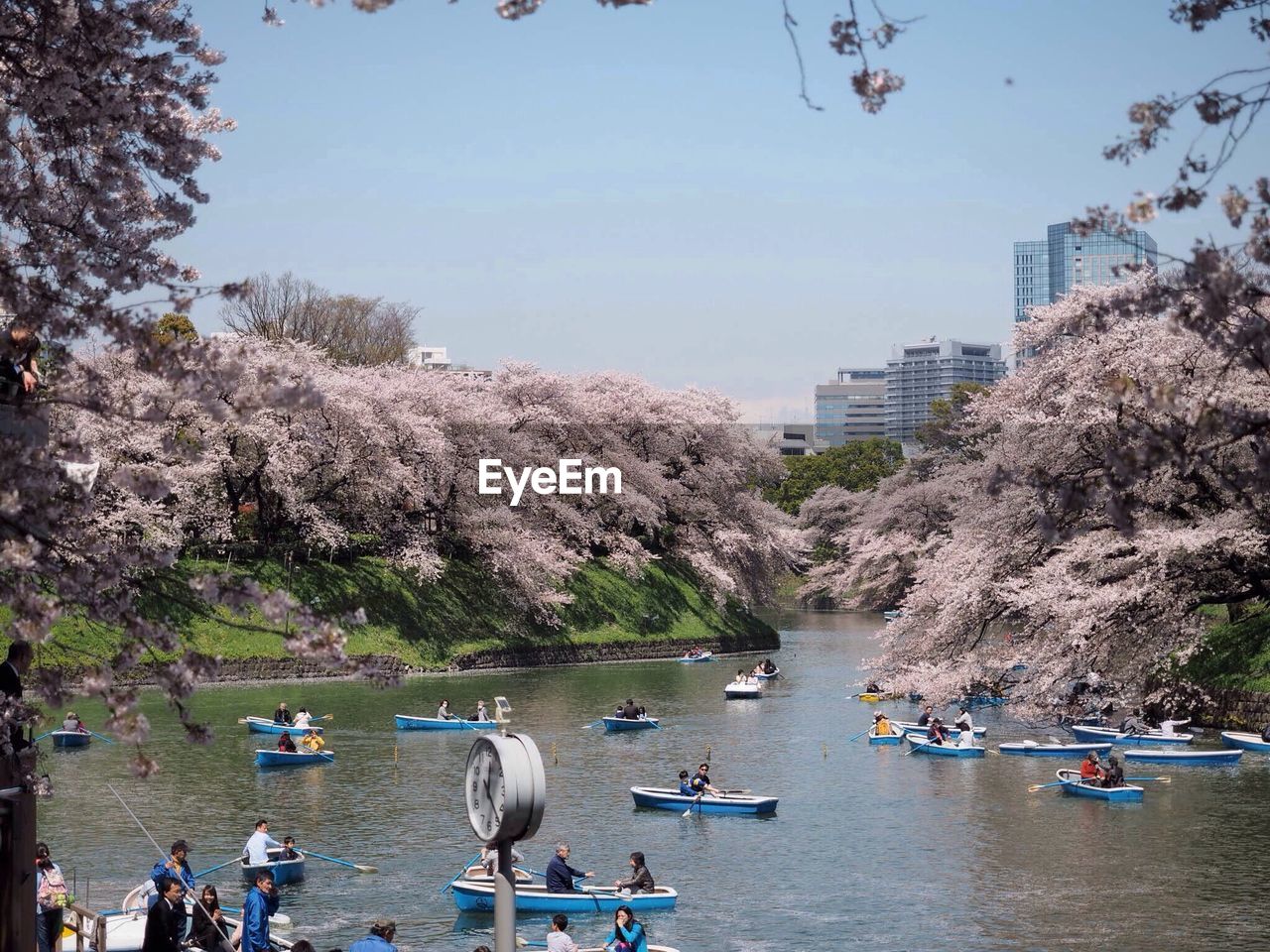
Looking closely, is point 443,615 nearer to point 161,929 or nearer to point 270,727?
point 270,727

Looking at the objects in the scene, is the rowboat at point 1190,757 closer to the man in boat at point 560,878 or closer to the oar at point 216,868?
the man in boat at point 560,878

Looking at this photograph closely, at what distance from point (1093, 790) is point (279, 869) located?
16792mm

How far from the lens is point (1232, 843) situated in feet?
81.3

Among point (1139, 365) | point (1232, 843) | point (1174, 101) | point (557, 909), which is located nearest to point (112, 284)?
point (1174, 101)

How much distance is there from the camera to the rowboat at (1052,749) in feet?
115

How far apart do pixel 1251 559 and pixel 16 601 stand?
92.5 feet

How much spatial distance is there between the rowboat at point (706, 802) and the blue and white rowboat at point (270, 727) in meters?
10.1

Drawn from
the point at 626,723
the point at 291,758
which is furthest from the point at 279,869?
the point at 626,723

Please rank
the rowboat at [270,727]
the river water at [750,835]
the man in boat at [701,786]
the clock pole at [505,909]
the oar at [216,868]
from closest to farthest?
1. the clock pole at [505,909]
2. the river water at [750,835]
3. the oar at [216,868]
4. the man in boat at [701,786]
5. the rowboat at [270,727]

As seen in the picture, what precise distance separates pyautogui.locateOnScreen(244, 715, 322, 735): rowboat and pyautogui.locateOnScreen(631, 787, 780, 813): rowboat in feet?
33.1

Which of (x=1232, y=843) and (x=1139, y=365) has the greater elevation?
(x=1139, y=365)

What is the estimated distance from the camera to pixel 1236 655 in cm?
3588

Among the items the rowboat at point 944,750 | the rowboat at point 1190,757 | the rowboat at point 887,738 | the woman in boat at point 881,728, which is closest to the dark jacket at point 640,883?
the rowboat at point 944,750

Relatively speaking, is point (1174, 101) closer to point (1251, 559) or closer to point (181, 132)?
point (181, 132)
